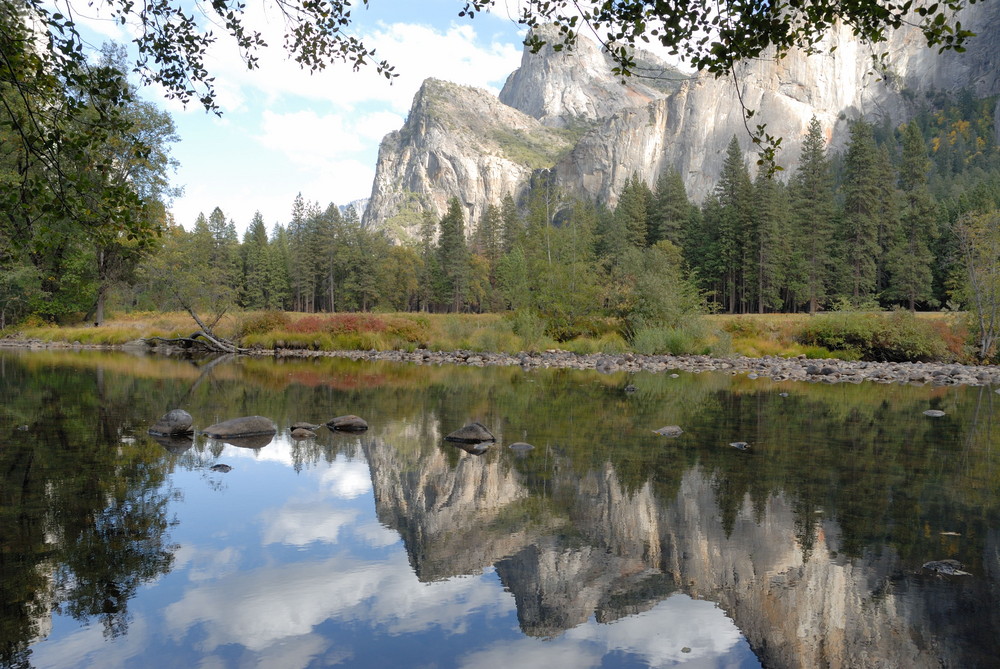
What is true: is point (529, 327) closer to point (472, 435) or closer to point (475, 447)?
point (472, 435)

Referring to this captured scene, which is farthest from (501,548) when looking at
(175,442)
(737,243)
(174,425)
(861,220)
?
(737,243)

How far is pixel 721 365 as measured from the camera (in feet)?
86.8

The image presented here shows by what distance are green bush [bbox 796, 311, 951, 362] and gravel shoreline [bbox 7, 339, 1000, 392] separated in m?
1.52

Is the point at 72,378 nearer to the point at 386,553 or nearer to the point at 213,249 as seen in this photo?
the point at 386,553

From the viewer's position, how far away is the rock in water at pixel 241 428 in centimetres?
998

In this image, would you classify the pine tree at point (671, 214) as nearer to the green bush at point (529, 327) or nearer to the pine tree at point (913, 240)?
the pine tree at point (913, 240)

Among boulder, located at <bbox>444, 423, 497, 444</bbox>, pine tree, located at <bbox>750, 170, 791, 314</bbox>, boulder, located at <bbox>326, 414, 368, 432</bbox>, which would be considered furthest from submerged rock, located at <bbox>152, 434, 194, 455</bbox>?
pine tree, located at <bbox>750, 170, 791, 314</bbox>

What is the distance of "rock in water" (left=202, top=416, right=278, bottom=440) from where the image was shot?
9984 millimetres

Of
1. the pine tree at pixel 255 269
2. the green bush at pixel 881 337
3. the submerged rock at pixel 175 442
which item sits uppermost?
the pine tree at pixel 255 269

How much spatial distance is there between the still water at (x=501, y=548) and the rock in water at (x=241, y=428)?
61 cm

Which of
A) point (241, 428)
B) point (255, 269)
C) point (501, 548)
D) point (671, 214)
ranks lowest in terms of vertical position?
point (501, 548)

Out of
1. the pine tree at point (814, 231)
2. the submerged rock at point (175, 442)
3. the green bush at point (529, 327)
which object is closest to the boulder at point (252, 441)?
the submerged rock at point (175, 442)

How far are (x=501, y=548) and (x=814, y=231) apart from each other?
2390 inches

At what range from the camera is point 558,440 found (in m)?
9.62
